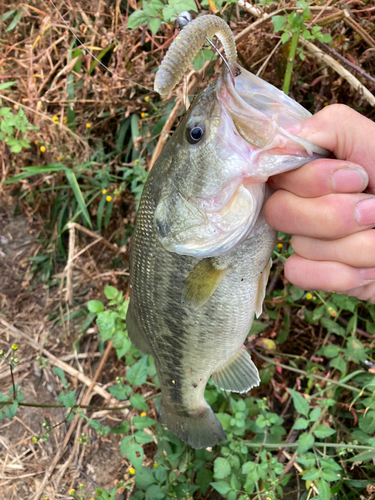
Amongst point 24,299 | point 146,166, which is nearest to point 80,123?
point 146,166

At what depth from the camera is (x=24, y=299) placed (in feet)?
11.1

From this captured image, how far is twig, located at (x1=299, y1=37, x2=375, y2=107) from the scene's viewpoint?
6.35 ft

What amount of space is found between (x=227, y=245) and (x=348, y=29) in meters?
1.87

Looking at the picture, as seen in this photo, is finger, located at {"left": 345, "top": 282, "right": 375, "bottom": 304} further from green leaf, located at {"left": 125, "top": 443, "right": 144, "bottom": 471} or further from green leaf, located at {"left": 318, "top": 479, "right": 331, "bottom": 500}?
green leaf, located at {"left": 125, "top": 443, "right": 144, "bottom": 471}

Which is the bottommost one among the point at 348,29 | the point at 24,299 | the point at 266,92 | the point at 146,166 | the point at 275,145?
the point at 24,299

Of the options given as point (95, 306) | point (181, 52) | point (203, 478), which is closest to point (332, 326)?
point (203, 478)

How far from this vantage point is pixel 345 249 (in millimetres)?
1136

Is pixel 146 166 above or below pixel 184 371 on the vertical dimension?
above

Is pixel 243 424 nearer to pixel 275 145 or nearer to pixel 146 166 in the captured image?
pixel 275 145

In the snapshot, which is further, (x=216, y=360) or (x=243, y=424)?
(x=243, y=424)

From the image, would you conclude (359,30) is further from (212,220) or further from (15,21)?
(15,21)

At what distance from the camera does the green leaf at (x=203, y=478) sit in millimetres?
2004

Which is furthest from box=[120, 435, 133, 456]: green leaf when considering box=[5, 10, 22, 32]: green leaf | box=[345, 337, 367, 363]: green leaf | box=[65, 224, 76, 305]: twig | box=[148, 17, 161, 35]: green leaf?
box=[5, 10, 22, 32]: green leaf

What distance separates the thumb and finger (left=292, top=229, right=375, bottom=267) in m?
0.21
